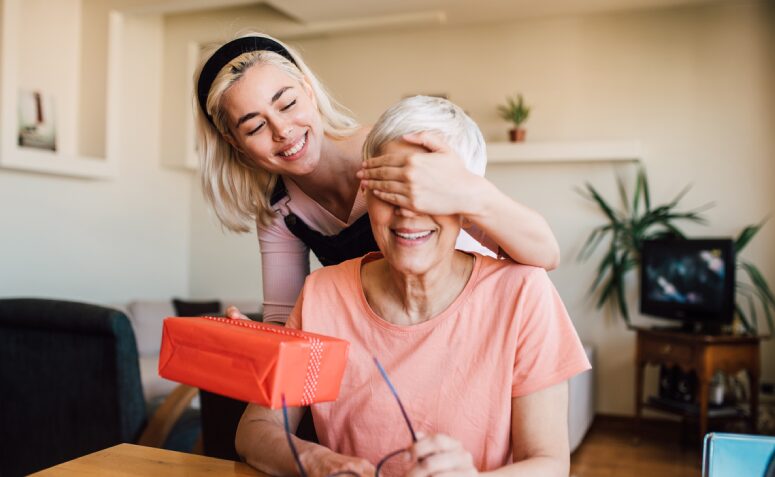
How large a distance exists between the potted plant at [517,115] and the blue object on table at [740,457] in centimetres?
419

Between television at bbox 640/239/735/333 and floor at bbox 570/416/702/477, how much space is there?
776mm

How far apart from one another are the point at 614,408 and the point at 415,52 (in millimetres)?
2989

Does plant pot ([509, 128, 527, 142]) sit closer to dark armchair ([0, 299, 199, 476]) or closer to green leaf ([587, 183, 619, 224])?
green leaf ([587, 183, 619, 224])

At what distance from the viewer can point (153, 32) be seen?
5824 mm

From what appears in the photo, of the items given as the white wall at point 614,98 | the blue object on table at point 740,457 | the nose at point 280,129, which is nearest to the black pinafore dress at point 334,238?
the nose at point 280,129

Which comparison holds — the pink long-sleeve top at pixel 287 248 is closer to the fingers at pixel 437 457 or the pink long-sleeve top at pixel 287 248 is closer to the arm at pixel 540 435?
the arm at pixel 540 435

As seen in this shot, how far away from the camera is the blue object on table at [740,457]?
0.88m

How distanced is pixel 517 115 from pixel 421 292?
3889mm

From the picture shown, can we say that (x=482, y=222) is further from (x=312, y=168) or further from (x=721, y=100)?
(x=721, y=100)

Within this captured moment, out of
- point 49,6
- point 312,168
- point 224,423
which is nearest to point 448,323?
point 312,168

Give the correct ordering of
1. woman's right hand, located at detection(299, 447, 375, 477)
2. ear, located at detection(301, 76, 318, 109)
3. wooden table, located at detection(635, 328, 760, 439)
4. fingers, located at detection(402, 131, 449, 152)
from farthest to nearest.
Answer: wooden table, located at detection(635, 328, 760, 439)
ear, located at detection(301, 76, 318, 109)
fingers, located at detection(402, 131, 449, 152)
woman's right hand, located at detection(299, 447, 375, 477)

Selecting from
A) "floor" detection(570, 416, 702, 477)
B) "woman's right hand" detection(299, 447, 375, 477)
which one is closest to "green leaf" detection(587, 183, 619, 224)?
"floor" detection(570, 416, 702, 477)

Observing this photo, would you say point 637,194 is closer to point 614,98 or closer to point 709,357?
point 614,98

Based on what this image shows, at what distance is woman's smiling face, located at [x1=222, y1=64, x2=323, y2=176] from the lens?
156cm
